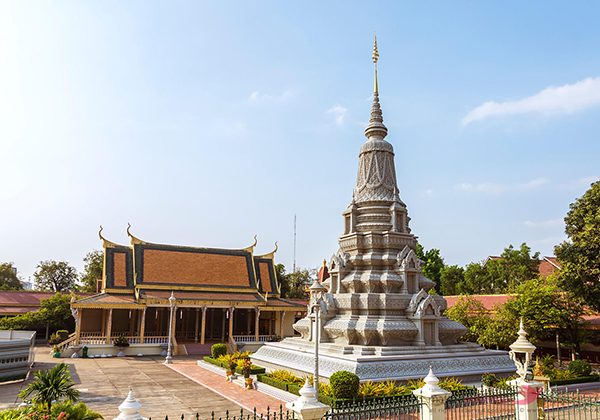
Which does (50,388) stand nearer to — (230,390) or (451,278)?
(230,390)

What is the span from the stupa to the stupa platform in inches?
1.4

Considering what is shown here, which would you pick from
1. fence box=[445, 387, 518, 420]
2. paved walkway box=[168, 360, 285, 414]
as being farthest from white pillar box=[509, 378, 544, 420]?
paved walkway box=[168, 360, 285, 414]

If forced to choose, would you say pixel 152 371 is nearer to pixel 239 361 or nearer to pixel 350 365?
pixel 239 361

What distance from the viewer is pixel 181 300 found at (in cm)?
2991

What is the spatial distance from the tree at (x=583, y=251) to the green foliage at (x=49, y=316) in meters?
33.4

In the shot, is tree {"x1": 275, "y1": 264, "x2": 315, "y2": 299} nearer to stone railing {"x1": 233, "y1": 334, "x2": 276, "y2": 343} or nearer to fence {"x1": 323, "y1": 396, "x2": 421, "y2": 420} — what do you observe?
stone railing {"x1": 233, "y1": 334, "x2": 276, "y2": 343}

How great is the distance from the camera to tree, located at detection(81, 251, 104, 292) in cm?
4900

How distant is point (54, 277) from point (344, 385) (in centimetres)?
5380

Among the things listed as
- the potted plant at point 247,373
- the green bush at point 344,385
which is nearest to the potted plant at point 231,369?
the potted plant at point 247,373

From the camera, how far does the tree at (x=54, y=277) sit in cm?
5634

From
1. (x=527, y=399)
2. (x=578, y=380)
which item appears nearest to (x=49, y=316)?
(x=527, y=399)

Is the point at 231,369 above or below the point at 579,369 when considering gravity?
below

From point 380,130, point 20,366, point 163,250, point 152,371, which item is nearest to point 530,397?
point 380,130

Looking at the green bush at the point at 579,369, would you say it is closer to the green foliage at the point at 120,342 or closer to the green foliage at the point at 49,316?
the green foliage at the point at 120,342
